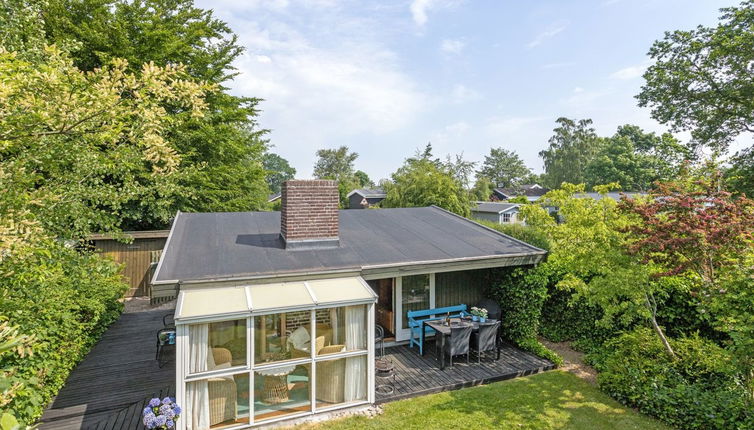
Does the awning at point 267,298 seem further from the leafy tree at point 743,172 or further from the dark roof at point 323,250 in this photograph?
the leafy tree at point 743,172

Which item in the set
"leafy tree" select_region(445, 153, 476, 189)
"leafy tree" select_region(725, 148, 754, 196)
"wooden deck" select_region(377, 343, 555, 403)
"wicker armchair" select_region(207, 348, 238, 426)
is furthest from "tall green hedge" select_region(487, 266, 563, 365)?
"leafy tree" select_region(445, 153, 476, 189)

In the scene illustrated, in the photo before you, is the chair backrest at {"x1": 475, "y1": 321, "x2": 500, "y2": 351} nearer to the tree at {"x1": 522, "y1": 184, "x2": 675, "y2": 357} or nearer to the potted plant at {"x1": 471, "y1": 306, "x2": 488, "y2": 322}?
the potted plant at {"x1": 471, "y1": 306, "x2": 488, "y2": 322}

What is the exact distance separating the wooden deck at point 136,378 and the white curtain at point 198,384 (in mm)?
1257

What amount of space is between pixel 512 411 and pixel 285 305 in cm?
460

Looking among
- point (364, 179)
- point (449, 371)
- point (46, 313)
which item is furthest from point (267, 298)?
point (364, 179)

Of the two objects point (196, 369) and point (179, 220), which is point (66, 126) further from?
point (179, 220)

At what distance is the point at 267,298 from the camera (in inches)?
251

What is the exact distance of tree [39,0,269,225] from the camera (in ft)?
56.7

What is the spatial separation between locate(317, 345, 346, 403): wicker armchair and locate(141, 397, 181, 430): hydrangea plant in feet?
7.47

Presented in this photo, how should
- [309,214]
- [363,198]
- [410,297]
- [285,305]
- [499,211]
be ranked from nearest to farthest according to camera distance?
1. [285,305]
2. [309,214]
3. [410,297]
4. [499,211]
5. [363,198]

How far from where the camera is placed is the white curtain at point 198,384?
19.1ft

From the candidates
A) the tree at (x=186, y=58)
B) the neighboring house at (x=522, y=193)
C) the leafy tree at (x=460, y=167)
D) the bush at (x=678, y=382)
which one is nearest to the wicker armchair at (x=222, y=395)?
the bush at (x=678, y=382)

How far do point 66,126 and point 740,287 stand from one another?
9339 millimetres

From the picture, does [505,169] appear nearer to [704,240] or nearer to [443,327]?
[443,327]
